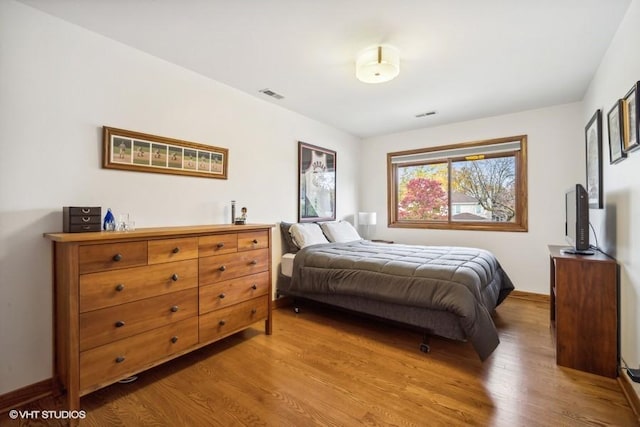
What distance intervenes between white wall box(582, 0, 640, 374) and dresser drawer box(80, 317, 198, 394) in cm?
275

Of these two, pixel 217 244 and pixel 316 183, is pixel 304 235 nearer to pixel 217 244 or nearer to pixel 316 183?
pixel 316 183

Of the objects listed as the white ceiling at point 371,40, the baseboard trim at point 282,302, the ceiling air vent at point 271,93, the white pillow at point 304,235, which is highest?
the ceiling air vent at point 271,93

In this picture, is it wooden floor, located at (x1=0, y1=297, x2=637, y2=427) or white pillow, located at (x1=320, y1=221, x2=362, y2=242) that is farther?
white pillow, located at (x1=320, y1=221, x2=362, y2=242)

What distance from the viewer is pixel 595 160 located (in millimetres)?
2715

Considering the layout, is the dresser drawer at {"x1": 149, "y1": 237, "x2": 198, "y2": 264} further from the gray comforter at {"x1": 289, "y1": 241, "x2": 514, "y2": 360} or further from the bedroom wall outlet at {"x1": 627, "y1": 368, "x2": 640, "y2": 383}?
the bedroom wall outlet at {"x1": 627, "y1": 368, "x2": 640, "y2": 383}

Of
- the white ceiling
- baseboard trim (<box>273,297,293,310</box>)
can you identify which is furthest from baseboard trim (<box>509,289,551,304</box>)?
baseboard trim (<box>273,297,293,310</box>)

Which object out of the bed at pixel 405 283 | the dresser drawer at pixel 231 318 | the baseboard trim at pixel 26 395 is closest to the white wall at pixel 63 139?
the baseboard trim at pixel 26 395

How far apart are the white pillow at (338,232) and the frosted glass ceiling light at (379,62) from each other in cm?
206

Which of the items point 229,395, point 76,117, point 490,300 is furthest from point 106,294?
point 490,300

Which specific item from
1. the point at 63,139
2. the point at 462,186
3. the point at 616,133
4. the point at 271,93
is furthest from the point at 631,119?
the point at 63,139

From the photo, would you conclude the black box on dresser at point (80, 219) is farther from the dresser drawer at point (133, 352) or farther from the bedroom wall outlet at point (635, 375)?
the bedroom wall outlet at point (635, 375)

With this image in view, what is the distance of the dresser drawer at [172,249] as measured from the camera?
6.29 ft

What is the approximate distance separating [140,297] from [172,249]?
1.14 ft

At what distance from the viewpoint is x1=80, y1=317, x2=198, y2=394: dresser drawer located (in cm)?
163
